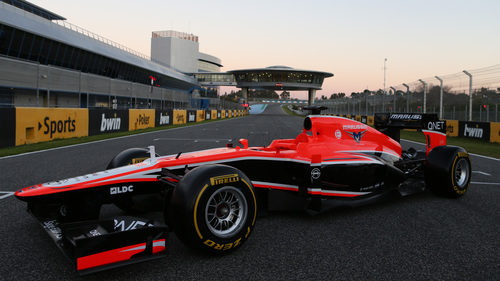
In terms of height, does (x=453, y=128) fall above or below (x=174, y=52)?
below

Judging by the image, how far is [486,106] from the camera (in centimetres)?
1622

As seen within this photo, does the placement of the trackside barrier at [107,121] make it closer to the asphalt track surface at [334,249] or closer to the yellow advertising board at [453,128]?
the asphalt track surface at [334,249]

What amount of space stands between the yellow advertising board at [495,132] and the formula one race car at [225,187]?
10803 mm

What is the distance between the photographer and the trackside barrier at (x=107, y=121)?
1483 cm

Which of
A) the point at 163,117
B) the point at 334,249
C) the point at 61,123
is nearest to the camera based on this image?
the point at 334,249

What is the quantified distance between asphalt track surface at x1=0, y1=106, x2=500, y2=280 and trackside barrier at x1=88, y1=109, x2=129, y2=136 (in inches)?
415

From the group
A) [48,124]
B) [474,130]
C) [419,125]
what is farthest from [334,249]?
[474,130]

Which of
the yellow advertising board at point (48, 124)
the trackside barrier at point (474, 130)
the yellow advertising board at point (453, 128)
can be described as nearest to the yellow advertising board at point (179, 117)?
the yellow advertising board at point (48, 124)

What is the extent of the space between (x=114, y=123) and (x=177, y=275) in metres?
15.5

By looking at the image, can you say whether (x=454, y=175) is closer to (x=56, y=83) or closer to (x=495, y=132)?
(x=495, y=132)

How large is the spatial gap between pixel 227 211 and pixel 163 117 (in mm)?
21708

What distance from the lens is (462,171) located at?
538 cm

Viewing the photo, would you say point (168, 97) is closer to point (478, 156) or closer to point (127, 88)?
point (127, 88)

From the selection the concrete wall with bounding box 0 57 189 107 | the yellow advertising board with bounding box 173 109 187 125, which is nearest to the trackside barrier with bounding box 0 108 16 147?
the concrete wall with bounding box 0 57 189 107
